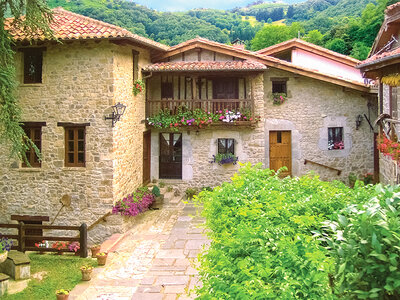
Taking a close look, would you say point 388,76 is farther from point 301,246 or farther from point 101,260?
point 101,260

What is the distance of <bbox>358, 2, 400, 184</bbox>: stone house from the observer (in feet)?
27.5

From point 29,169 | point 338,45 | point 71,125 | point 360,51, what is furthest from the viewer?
point 338,45

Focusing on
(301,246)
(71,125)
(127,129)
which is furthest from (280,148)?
(301,246)

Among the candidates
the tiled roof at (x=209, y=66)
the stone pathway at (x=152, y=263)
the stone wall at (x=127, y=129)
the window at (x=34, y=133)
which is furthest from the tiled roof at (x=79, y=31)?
the stone pathway at (x=152, y=263)

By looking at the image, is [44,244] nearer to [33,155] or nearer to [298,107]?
[33,155]

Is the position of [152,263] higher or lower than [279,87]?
lower

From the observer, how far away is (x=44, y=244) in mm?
11828

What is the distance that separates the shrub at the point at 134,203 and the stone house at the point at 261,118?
7.34 feet

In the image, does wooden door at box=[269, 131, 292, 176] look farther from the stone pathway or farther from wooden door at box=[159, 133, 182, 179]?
the stone pathway

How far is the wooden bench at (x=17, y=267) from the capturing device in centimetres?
852

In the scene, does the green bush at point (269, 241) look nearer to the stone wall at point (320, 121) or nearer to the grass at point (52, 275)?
the grass at point (52, 275)

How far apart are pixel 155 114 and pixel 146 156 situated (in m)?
1.77

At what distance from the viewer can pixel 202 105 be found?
14820mm

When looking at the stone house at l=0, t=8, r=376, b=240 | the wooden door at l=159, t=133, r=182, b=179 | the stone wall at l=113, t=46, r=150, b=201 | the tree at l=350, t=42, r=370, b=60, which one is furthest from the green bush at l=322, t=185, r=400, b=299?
the tree at l=350, t=42, r=370, b=60
